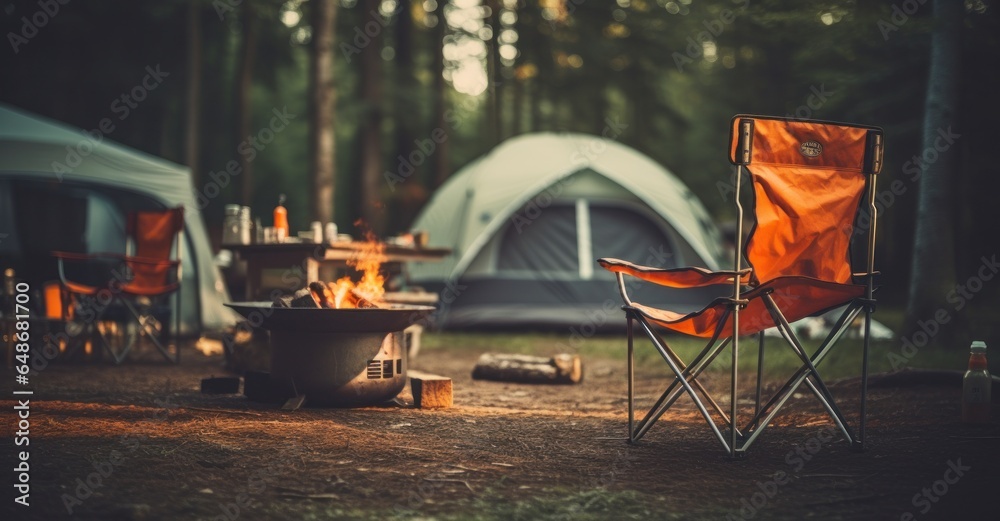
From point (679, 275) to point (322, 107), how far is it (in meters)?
6.34

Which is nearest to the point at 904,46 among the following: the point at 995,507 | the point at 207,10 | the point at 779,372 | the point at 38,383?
the point at 779,372

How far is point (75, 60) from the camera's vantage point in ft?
51.7

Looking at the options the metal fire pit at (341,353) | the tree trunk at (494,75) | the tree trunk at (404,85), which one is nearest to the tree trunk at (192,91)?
the tree trunk at (404,85)

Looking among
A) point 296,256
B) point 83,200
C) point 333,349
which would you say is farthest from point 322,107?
point 333,349

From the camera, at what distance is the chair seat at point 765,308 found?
10.6ft

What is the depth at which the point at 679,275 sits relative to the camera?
134 inches

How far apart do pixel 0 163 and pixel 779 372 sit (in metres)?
6.12

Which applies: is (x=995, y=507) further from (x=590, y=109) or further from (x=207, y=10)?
(x=207, y=10)

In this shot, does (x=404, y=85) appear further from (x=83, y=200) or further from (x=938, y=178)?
(x=938, y=178)

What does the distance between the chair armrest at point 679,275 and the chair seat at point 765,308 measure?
8 centimetres

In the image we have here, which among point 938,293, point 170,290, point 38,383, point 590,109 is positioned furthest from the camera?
point 590,109

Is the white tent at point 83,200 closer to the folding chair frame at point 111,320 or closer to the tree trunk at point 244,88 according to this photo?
the folding chair frame at point 111,320

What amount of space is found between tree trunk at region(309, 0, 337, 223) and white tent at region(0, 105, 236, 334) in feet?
3.96

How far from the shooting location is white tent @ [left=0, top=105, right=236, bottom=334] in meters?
7.29
